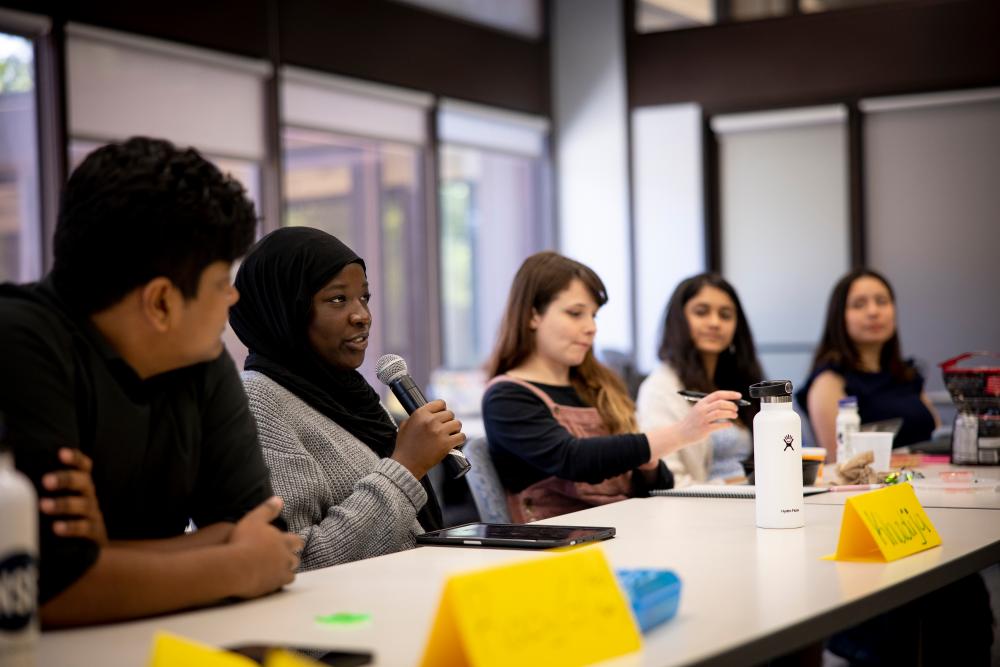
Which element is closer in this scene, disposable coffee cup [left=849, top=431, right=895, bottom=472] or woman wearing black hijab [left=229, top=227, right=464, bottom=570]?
woman wearing black hijab [left=229, top=227, right=464, bottom=570]

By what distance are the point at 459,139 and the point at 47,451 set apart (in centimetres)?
594

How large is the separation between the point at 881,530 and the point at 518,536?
529mm

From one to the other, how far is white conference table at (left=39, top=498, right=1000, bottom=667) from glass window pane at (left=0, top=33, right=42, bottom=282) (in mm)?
3472

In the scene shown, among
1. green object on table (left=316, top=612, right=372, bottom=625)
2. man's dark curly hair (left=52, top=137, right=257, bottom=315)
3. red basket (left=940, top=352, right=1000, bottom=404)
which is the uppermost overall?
man's dark curly hair (left=52, top=137, right=257, bottom=315)

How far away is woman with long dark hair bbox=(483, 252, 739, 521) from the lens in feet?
8.89

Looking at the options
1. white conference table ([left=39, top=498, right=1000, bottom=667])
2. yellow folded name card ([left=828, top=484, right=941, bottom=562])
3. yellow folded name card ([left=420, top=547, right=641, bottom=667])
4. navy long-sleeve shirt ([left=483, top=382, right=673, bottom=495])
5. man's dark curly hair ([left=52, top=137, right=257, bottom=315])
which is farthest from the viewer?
navy long-sleeve shirt ([left=483, top=382, right=673, bottom=495])

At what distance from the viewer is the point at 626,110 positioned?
7555mm

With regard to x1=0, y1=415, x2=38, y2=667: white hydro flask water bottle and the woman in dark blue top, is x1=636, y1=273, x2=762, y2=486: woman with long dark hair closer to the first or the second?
the woman in dark blue top

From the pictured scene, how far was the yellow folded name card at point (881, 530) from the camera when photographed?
1.69 meters

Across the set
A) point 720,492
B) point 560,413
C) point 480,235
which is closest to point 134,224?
point 720,492

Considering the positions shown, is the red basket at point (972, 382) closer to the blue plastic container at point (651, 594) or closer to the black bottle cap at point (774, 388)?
the black bottle cap at point (774, 388)

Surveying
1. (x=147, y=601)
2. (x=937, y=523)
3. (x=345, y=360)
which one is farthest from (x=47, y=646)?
(x=937, y=523)

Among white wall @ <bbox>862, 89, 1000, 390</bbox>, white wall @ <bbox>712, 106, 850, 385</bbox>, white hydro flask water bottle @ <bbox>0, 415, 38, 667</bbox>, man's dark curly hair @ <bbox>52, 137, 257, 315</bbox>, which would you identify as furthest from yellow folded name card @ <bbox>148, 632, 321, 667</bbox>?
white wall @ <bbox>712, 106, 850, 385</bbox>

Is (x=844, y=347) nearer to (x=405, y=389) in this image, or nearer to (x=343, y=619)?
(x=405, y=389)
